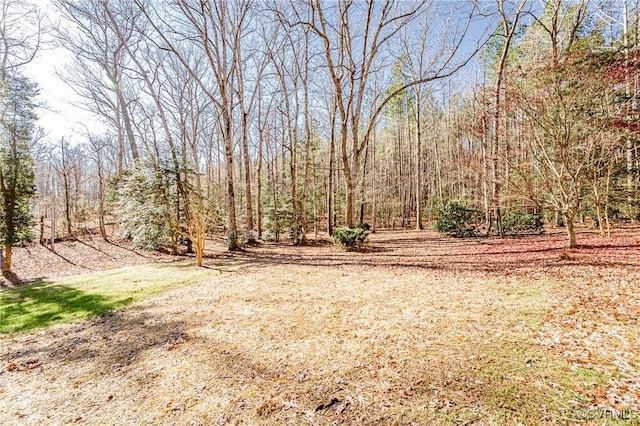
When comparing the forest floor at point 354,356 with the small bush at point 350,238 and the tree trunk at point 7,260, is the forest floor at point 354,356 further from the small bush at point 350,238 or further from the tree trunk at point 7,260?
the tree trunk at point 7,260

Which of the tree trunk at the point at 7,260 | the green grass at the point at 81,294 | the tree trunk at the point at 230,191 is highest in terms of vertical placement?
the tree trunk at the point at 230,191

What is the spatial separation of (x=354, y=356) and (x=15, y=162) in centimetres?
1118

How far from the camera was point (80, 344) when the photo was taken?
12.6 feet

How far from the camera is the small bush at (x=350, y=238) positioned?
10.3 meters

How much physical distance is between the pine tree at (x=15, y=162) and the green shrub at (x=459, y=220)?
53.7 feet

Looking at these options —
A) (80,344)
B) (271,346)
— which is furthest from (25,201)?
(271,346)

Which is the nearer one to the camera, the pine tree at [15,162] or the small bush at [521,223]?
the pine tree at [15,162]

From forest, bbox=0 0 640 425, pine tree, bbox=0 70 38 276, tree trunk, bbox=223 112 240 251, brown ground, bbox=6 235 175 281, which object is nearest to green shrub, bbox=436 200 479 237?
forest, bbox=0 0 640 425

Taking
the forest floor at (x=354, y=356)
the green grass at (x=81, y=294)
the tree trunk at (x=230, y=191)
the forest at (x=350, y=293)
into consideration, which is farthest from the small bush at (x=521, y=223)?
the green grass at (x=81, y=294)

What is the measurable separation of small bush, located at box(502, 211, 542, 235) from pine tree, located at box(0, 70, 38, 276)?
18.0 meters

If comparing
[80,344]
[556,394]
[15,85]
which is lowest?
[80,344]

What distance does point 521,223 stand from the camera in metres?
12.3

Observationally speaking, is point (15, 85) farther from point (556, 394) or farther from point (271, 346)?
point (556, 394)

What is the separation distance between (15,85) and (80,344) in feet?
31.1
